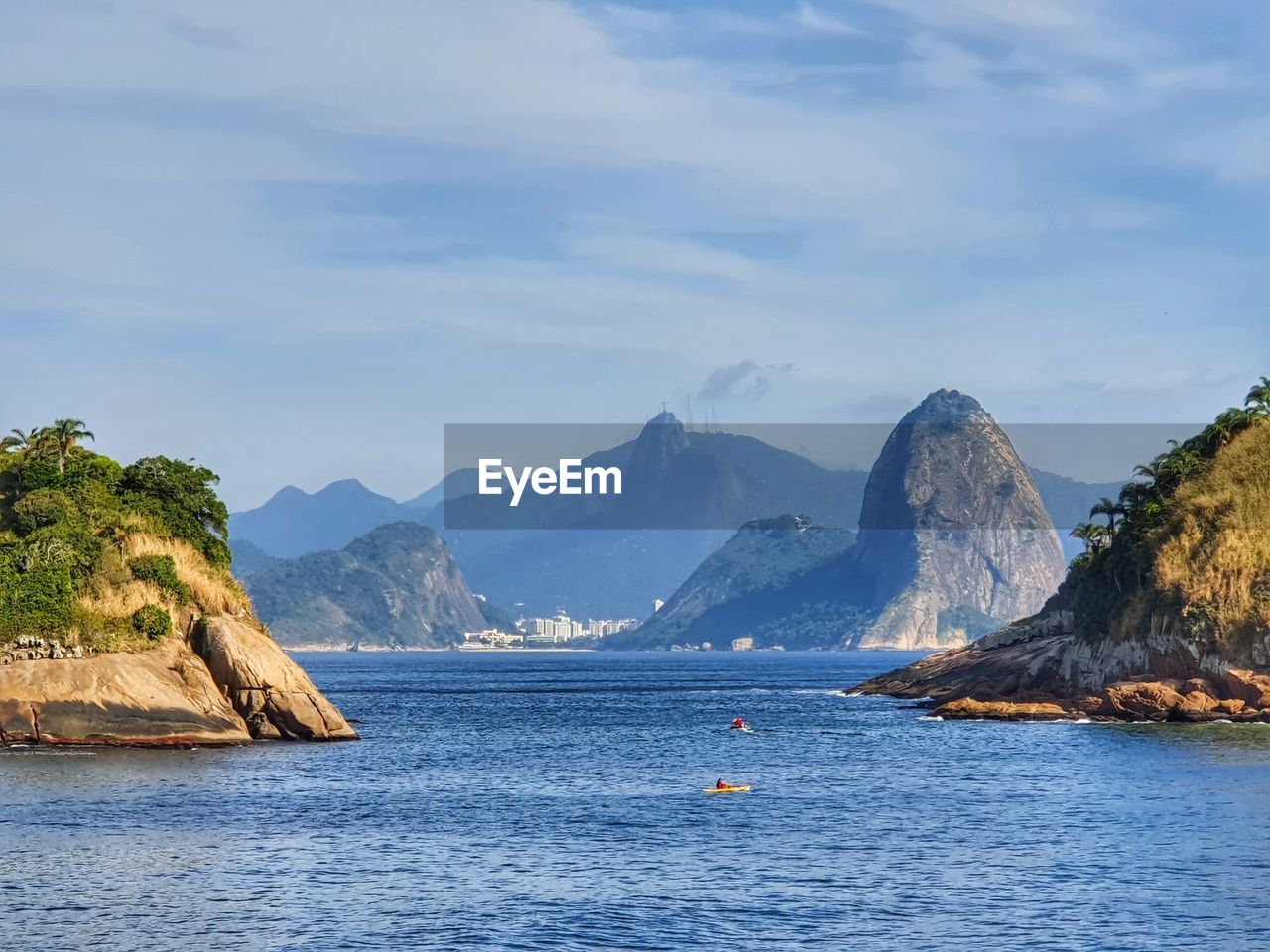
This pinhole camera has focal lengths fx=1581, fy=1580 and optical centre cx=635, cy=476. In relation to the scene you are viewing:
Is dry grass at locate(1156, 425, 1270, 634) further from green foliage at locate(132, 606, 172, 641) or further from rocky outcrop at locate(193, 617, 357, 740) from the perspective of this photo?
green foliage at locate(132, 606, 172, 641)

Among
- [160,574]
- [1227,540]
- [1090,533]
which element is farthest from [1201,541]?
[160,574]

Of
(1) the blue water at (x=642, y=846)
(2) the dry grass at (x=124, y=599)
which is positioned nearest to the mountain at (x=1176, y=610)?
(1) the blue water at (x=642, y=846)

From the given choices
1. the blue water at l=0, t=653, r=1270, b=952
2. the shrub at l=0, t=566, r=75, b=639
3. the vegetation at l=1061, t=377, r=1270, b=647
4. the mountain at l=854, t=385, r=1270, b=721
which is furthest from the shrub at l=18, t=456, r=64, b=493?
the vegetation at l=1061, t=377, r=1270, b=647

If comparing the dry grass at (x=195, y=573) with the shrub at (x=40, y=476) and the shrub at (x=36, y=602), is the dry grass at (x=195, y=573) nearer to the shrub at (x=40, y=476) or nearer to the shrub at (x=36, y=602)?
the shrub at (x=36, y=602)

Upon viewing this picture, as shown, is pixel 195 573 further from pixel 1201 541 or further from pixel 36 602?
pixel 1201 541

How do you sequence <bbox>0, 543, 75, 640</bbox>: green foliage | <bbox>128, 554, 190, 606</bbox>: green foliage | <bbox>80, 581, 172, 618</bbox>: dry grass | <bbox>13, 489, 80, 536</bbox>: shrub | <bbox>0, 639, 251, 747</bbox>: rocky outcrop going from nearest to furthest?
<bbox>0, 639, 251, 747</bbox>: rocky outcrop, <bbox>0, 543, 75, 640</bbox>: green foliage, <bbox>80, 581, 172, 618</bbox>: dry grass, <bbox>128, 554, 190, 606</bbox>: green foliage, <bbox>13, 489, 80, 536</bbox>: shrub

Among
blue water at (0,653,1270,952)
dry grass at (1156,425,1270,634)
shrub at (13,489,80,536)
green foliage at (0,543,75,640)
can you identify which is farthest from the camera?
dry grass at (1156,425,1270,634)

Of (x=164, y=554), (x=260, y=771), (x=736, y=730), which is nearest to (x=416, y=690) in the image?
(x=736, y=730)

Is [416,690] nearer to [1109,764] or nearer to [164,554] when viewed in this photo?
[164,554]
